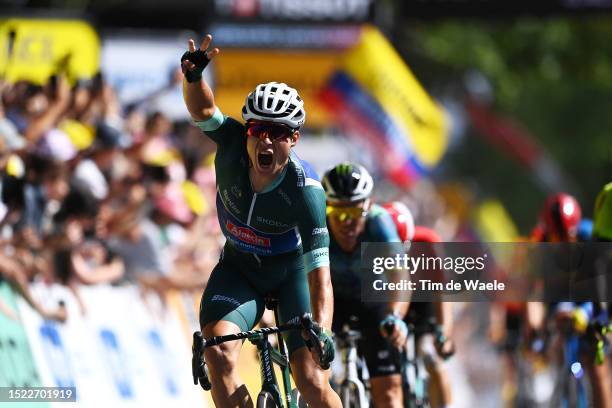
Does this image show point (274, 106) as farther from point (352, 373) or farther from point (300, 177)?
point (352, 373)

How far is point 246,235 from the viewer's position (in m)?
7.94

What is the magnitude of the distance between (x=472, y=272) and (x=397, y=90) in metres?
11.1

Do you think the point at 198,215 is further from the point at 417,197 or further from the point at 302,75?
the point at 417,197

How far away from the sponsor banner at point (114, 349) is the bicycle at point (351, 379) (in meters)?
2.21

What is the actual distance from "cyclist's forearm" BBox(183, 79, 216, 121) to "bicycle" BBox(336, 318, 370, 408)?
2728 millimetres

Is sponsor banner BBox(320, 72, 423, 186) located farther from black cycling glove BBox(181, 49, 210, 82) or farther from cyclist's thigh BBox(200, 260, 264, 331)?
black cycling glove BBox(181, 49, 210, 82)

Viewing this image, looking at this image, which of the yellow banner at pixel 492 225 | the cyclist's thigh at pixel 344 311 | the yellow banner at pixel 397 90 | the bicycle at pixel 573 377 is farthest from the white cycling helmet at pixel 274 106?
the yellow banner at pixel 492 225

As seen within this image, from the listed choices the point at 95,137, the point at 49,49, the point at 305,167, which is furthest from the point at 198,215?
the point at 305,167

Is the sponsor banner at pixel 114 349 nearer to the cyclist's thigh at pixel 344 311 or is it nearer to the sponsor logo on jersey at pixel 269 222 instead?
the cyclist's thigh at pixel 344 311

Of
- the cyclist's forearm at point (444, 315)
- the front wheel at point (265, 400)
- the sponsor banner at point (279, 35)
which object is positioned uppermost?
the sponsor banner at point (279, 35)

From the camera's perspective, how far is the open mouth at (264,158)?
7.59 m

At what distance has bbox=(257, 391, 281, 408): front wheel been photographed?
24.4 ft

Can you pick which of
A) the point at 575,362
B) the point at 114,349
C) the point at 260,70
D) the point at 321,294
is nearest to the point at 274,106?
the point at 321,294

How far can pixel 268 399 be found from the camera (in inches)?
295
